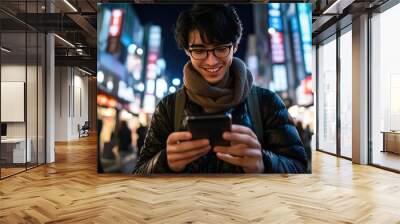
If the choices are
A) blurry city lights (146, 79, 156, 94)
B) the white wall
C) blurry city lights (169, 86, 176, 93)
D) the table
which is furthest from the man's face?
the white wall

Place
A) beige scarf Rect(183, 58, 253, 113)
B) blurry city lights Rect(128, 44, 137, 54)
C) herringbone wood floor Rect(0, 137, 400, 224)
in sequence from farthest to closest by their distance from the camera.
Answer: blurry city lights Rect(128, 44, 137, 54)
beige scarf Rect(183, 58, 253, 113)
herringbone wood floor Rect(0, 137, 400, 224)

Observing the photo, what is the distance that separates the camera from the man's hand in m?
6.14

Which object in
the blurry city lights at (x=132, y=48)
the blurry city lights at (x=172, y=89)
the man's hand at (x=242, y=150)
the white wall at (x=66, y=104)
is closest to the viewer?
the man's hand at (x=242, y=150)

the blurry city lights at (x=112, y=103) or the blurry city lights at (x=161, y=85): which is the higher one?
the blurry city lights at (x=161, y=85)

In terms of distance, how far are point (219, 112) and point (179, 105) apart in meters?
0.67

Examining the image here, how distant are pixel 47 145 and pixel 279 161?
5.23m

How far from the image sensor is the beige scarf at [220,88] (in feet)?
19.8

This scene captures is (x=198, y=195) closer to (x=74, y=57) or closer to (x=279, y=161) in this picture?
(x=279, y=161)

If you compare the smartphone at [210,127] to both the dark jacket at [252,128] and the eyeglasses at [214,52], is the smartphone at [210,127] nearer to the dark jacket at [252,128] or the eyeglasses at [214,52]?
the dark jacket at [252,128]

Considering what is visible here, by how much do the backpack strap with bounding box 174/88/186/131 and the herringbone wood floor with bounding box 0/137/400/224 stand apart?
945mm

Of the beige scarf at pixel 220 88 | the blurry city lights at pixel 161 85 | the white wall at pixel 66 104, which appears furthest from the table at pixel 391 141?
the white wall at pixel 66 104

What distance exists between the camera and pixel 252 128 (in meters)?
6.20

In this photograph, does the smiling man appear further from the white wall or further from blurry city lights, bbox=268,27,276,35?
the white wall

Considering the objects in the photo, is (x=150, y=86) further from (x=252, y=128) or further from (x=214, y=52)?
(x=252, y=128)
